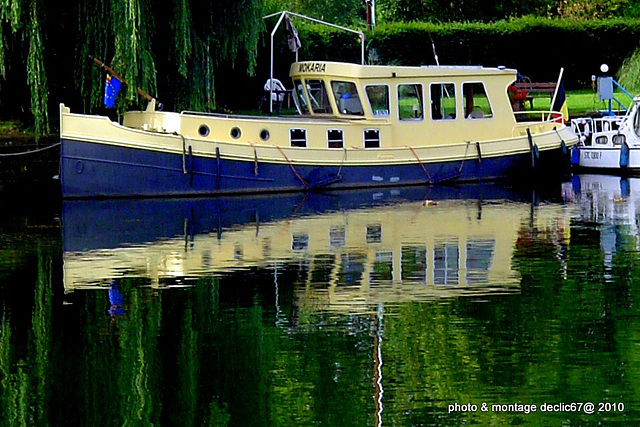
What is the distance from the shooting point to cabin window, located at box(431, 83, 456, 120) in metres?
27.3

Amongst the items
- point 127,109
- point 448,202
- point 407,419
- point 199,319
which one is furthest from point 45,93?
point 407,419

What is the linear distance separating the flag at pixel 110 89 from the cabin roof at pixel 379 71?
4.01 meters

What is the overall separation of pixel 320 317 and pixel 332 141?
12511 mm

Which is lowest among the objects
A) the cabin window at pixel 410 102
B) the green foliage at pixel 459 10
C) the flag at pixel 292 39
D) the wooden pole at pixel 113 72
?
the cabin window at pixel 410 102

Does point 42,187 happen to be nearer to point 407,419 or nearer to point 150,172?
point 150,172

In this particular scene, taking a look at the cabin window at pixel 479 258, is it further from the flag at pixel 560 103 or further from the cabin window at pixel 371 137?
the flag at pixel 560 103

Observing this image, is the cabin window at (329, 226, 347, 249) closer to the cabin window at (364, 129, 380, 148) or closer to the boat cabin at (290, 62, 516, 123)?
the cabin window at (364, 129, 380, 148)

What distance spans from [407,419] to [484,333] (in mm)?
3009

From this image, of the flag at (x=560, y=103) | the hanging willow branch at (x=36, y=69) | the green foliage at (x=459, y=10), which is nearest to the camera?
the hanging willow branch at (x=36, y=69)

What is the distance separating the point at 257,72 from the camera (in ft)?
112

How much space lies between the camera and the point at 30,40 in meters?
24.8

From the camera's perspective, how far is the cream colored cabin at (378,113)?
1027 inches

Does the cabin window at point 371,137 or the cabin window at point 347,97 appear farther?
the cabin window at point 347,97

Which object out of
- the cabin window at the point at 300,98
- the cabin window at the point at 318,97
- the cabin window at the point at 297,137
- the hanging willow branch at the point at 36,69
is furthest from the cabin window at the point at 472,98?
the hanging willow branch at the point at 36,69
